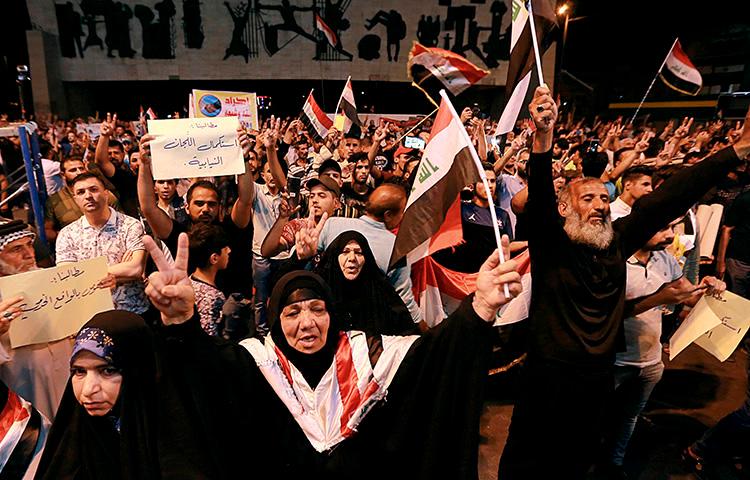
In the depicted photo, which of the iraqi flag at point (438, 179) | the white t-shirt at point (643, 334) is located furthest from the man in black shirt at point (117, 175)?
the white t-shirt at point (643, 334)

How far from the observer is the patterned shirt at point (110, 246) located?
3.04m

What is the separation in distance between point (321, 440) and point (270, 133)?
12.2ft

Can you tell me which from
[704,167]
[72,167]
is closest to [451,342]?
[704,167]

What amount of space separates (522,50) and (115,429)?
107 inches

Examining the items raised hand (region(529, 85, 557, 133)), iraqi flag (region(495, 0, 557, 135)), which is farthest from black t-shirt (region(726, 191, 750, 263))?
raised hand (region(529, 85, 557, 133))

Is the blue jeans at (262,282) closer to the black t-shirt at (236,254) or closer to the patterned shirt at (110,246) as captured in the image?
the black t-shirt at (236,254)

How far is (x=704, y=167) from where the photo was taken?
2.56 metres

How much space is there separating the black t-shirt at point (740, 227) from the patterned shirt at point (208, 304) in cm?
500

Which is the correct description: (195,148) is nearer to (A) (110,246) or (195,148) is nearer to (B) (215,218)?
(B) (215,218)

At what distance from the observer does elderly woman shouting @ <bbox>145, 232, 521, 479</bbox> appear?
6.16ft

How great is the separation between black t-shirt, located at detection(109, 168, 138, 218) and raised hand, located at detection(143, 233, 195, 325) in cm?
408

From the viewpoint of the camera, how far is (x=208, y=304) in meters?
3.26

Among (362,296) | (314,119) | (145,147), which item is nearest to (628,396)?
(362,296)

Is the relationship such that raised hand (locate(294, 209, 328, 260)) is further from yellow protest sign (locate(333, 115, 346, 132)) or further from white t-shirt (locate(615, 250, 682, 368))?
yellow protest sign (locate(333, 115, 346, 132))
